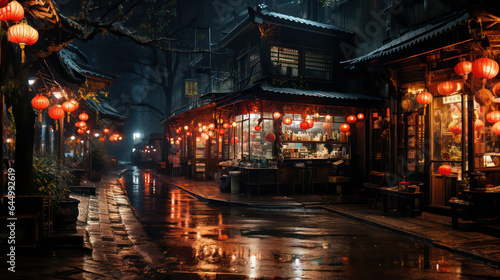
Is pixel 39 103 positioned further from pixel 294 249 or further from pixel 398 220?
pixel 398 220

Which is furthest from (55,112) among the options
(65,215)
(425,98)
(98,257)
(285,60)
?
(425,98)

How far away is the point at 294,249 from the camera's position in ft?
26.0

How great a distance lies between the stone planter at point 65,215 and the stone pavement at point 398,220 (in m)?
7.80

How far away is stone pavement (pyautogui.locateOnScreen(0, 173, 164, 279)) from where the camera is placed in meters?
5.86

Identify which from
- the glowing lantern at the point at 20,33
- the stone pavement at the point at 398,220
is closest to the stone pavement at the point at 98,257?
the glowing lantern at the point at 20,33

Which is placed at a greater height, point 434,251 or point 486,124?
point 486,124

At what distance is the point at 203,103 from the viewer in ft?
73.2

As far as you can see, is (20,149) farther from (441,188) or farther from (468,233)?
(441,188)

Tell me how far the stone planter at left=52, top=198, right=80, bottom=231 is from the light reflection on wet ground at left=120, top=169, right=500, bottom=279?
2.04m

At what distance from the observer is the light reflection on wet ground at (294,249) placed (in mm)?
6473

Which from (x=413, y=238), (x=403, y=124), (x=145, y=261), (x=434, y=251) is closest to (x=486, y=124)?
(x=403, y=124)

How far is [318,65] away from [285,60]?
228 centimetres

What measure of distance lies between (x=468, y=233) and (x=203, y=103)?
53.5ft

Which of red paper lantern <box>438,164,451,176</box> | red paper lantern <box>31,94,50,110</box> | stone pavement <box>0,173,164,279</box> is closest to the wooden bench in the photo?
red paper lantern <box>438,164,451,176</box>
